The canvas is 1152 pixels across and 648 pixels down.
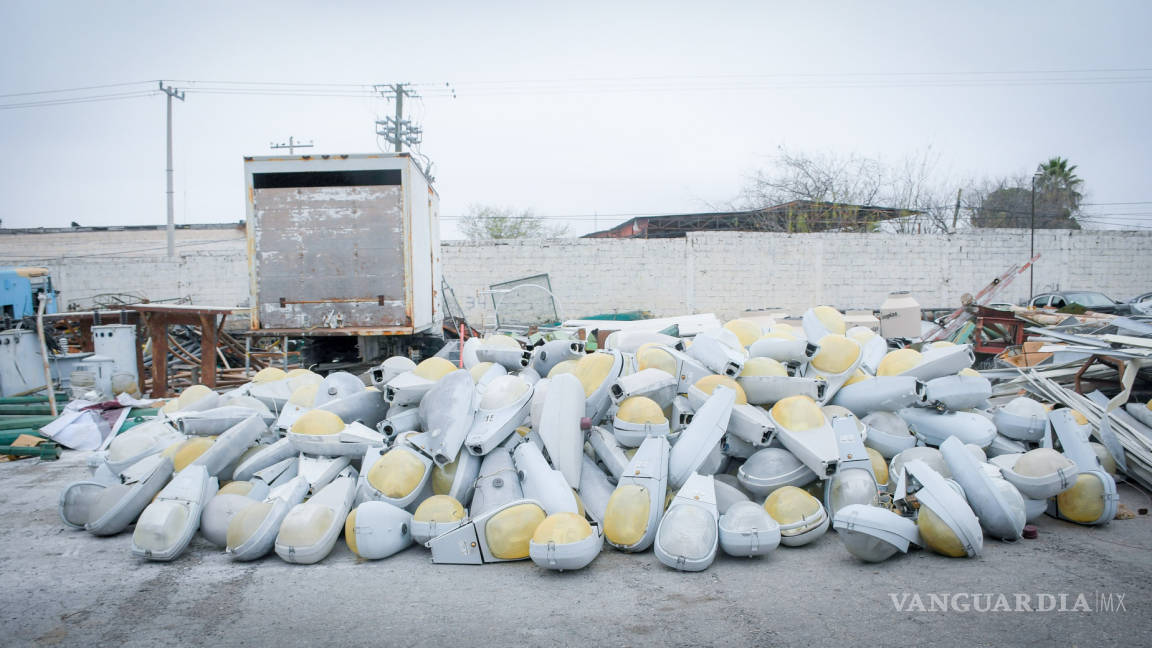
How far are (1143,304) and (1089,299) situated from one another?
156 cm

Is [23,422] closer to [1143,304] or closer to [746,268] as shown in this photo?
[746,268]

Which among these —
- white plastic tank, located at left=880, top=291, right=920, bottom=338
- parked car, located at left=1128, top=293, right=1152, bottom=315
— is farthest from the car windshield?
white plastic tank, located at left=880, top=291, right=920, bottom=338

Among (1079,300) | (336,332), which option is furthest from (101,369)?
(1079,300)

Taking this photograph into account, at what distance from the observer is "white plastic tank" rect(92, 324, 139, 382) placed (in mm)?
8836

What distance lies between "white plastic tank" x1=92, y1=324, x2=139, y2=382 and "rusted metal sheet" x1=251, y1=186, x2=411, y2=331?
2055 mm

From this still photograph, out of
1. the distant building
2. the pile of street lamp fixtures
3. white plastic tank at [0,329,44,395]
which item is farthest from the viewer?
the distant building

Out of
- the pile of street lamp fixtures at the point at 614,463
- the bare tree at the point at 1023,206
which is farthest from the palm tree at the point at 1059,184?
the pile of street lamp fixtures at the point at 614,463

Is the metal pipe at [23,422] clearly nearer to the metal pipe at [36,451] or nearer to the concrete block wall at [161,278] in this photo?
the metal pipe at [36,451]

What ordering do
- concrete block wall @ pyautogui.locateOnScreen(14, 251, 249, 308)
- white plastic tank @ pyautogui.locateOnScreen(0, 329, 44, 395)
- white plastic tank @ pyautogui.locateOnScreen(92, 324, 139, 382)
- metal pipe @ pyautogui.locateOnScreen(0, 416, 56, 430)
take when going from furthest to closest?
concrete block wall @ pyautogui.locateOnScreen(14, 251, 249, 308) → white plastic tank @ pyautogui.locateOnScreen(92, 324, 139, 382) → white plastic tank @ pyautogui.locateOnScreen(0, 329, 44, 395) → metal pipe @ pyautogui.locateOnScreen(0, 416, 56, 430)

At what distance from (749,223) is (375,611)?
20.6 m

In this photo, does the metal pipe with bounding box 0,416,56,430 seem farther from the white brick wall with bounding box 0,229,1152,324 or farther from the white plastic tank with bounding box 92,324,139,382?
the white brick wall with bounding box 0,229,1152,324

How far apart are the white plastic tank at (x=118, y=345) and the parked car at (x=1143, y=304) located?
55.3 feet

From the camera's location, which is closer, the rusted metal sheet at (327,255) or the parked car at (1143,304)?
the rusted metal sheet at (327,255)

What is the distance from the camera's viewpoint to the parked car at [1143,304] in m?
12.4
